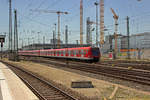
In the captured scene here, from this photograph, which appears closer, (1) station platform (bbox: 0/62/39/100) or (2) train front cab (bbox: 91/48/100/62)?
(1) station platform (bbox: 0/62/39/100)

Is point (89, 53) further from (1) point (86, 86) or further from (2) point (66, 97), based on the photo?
(2) point (66, 97)

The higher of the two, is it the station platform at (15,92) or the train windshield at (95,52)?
the train windshield at (95,52)

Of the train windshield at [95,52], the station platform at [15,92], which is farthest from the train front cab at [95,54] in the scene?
the station platform at [15,92]

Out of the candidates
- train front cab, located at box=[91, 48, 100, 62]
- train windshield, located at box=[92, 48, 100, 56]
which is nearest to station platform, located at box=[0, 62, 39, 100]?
train front cab, located at box=[91, 48, 100, 62]

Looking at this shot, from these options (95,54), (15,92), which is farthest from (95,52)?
(15,92)

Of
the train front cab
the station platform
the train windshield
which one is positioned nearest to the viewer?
the station platform

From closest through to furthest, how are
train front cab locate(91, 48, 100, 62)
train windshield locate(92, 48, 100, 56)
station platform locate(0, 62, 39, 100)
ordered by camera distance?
station platform locate(0, 62, 39, 100) → train front cab locate(91, 48, 100, 62) → train windshield locate(92, 48, 100, 56)

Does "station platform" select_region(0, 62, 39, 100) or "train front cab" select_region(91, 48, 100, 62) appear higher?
"train front cab" select_region(91, 48, 100, 62)

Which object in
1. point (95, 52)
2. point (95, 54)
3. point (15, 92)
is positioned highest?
point (95, 52)

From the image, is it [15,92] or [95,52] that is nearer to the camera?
[15,92]

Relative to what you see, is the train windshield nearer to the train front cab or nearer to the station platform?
the train front cab

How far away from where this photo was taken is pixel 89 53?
36125 millimetres

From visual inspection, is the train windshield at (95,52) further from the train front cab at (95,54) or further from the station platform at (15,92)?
the station platform at (15,92)

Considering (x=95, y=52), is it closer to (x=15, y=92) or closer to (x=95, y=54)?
(x=95, y=54)
